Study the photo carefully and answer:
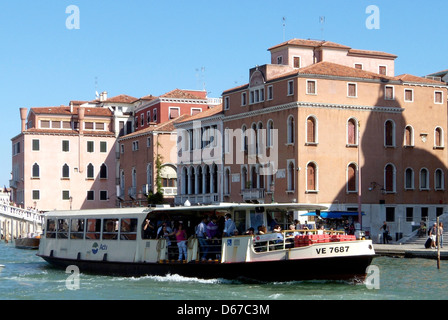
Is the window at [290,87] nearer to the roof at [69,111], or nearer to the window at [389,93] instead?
the window at [389,93]

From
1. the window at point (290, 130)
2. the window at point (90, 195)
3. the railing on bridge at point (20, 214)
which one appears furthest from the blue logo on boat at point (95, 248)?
the window at point (90, 195)

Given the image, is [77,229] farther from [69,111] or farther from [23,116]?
[23,116]

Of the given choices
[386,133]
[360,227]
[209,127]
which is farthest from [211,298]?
[209,127]

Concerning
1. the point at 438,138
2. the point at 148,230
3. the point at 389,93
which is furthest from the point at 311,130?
the point at 148,230

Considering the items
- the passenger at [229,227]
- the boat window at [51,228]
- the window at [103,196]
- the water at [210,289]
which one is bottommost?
the water at [210,289]

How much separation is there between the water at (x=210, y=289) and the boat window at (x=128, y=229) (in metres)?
1.21

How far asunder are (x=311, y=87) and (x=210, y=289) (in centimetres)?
2456

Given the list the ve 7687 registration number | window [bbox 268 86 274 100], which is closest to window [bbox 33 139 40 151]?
window [bbox 268 86 274 100]

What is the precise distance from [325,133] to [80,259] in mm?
20508

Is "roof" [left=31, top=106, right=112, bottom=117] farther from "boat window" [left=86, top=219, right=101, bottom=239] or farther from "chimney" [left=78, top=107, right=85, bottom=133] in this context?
"boat window" [left=86, top=219, right=101, bottom=239]

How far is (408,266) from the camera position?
29797 mm

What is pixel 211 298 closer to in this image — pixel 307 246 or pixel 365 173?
pixel 307 246

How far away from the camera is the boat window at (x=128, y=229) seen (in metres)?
25.3

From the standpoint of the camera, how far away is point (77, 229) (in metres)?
28.0
